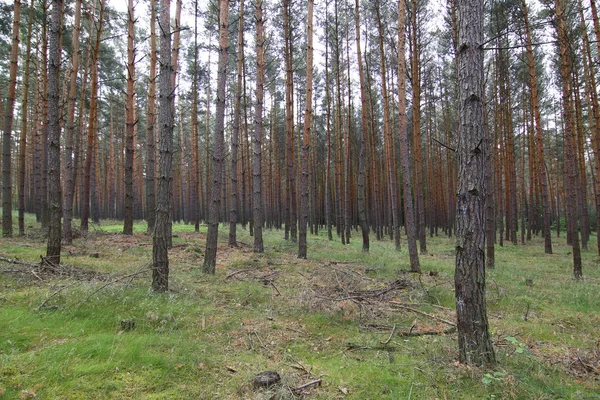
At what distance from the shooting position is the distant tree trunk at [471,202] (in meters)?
3.62

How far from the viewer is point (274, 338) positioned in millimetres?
4574

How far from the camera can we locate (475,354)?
362 cm

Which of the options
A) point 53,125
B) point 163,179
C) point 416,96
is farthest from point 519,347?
point 416,96

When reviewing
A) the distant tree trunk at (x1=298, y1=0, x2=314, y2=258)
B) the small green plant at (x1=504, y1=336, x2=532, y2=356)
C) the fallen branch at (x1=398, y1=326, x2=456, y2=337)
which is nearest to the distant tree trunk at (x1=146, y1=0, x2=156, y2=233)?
the distant tree trunk at (x1=298, y1=0, x2=314, y2=258)

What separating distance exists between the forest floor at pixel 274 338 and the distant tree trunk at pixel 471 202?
1.13 ft

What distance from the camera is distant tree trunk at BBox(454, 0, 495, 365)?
3625 millimetres

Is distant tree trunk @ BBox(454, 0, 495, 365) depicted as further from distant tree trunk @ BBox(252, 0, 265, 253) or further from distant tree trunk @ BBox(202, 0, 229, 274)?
distant tree trunk @ BBox(252, 0, 265, 253)

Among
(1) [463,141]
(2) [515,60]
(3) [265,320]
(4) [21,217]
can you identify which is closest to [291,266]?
(3) [265,320]

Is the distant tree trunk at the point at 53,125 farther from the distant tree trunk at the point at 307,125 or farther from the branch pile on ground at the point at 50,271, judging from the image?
the distant tree trunk at the point at 307,125

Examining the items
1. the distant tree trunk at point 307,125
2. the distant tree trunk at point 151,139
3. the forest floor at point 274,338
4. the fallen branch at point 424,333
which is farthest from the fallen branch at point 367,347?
the distant tree trunk at point 151,139

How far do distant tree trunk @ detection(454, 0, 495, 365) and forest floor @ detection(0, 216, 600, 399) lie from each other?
344 millimetres

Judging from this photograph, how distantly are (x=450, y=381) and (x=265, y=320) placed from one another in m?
2.79

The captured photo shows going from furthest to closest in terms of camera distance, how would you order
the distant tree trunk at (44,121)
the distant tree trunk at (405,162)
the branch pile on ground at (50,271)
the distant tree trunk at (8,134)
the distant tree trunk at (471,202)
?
the distant tree trunk at (44,121), the distant tree trunk at (8,134), the distant tree trunk at (405,162), the branch pile on ground at (50,271), the distant tree trunk at (471,202)

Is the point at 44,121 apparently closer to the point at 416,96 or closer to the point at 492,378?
the point at 416,96
